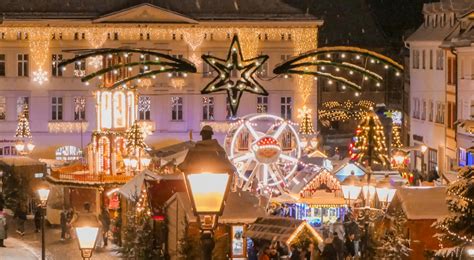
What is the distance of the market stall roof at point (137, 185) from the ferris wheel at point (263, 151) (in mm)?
2942

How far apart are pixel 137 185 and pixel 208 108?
1314 inches

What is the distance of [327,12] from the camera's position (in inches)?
3403

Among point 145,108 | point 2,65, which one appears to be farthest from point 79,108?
point 2,65

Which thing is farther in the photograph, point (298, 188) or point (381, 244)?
point (298, 188)

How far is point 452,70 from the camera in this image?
190 feet

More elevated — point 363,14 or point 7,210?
point 363,14

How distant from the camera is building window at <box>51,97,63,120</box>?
72000mm

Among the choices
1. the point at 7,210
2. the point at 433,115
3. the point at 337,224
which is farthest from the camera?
the point at 433,115

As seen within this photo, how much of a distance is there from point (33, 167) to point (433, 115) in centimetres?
1563

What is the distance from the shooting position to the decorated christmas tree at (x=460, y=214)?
19.7 metres

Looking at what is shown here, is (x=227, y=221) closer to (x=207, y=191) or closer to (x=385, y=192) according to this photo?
(x=385, y=192)

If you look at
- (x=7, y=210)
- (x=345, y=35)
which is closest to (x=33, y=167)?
(x=7, y=210)

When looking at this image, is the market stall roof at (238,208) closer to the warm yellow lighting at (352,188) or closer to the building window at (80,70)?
the warm yellow lighting at (352,188)

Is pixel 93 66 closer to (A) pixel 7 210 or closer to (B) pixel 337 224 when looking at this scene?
(A) pixel 7 210
